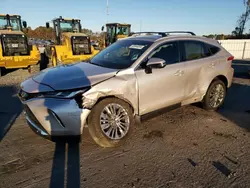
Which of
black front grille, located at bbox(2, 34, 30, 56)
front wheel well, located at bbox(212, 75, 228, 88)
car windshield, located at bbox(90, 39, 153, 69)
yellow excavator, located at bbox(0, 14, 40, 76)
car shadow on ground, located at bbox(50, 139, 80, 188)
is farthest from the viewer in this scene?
black front grille, located at bbox(2, 34, 30, 56)

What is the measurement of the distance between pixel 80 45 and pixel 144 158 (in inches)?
337


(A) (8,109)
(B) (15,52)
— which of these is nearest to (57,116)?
(A) (8,109)

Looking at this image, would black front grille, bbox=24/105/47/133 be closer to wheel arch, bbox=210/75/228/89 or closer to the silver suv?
the silver suv

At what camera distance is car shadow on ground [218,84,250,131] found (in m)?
4.67

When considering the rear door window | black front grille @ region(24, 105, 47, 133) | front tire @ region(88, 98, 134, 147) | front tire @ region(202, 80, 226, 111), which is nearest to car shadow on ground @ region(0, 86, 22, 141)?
black front grille @ region(24, 105, 47, 133)

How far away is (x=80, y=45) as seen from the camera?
10.6m

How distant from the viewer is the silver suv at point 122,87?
3.07 meters

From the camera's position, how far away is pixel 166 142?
3.69m

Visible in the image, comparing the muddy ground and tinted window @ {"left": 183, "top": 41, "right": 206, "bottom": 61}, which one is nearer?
the muddy ground

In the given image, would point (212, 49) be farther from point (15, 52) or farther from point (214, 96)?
point (15, 52)

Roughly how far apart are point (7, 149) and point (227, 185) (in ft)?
10.7

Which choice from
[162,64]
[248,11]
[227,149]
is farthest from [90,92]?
[248,11]

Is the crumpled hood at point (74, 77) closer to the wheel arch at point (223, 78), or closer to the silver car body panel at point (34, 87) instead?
the silver car body panel at point (34, 87)

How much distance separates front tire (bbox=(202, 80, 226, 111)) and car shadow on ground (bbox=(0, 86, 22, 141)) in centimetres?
429
